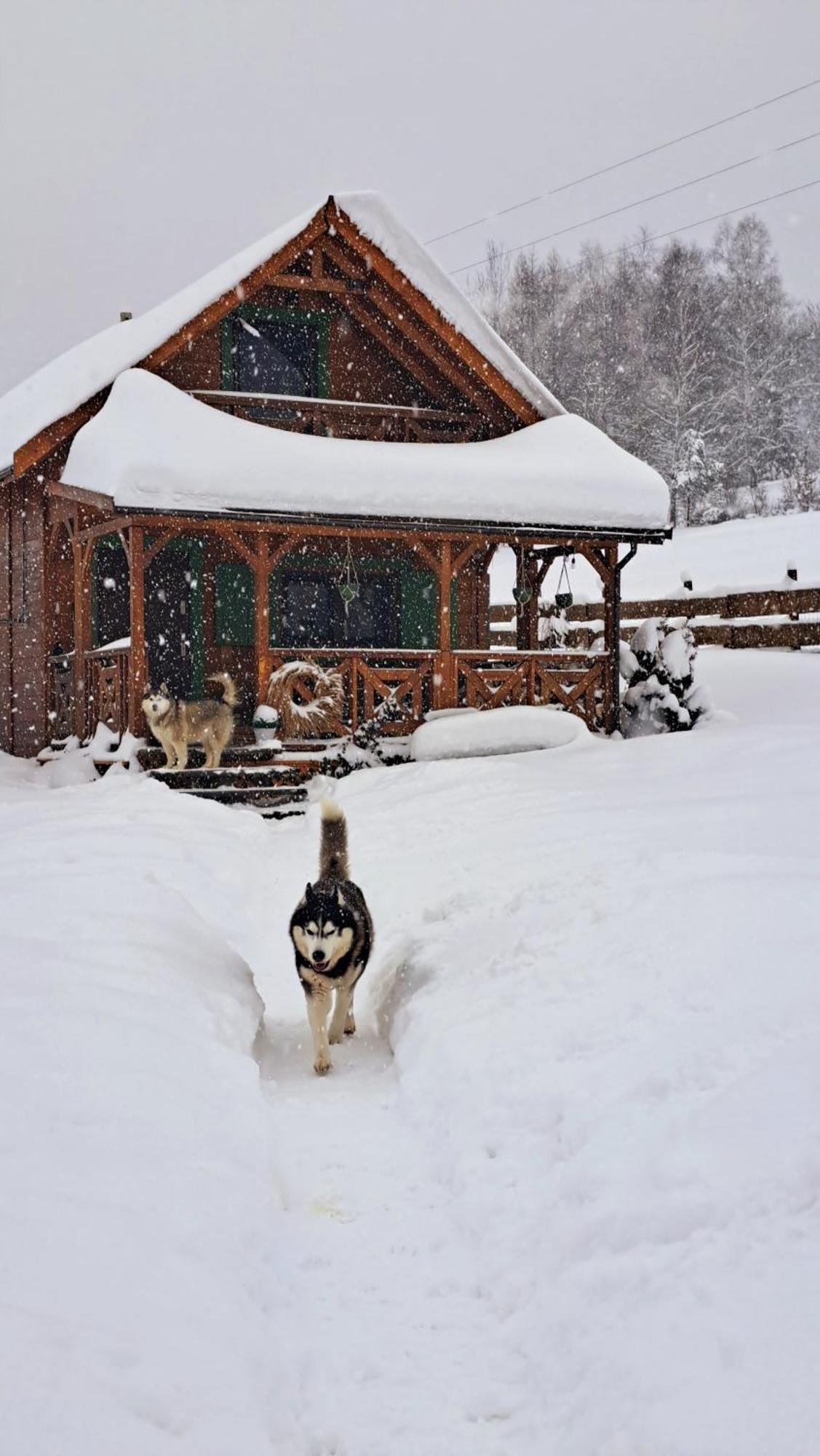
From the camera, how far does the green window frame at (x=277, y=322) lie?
53.8 ft

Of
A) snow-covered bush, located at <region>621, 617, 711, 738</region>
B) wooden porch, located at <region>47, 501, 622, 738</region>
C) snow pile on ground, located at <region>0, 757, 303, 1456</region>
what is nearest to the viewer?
snow pile on ground, located at <region>0, 757, 303, 1456</region>

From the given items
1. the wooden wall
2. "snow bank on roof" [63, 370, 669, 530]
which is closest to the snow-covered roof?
"snow bank on roof" [63, 370, 669, 530]

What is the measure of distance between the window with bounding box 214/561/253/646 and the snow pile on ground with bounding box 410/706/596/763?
3.30 m

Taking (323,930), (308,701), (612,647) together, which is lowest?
(323,930)

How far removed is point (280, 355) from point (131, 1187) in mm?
14870

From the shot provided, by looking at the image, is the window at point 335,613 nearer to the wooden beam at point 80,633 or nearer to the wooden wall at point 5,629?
the wooden beam at point 80,633

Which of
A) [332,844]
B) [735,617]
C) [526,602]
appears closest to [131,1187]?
[332,844]

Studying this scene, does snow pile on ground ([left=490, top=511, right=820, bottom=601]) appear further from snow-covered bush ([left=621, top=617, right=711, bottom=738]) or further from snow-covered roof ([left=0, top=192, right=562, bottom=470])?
snow-covered roof ([left=0, top=192, right=562, bottom=470])

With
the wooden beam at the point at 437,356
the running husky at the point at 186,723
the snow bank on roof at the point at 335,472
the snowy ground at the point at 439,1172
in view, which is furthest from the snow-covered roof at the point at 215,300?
the snowy ground at the point at 439,1172

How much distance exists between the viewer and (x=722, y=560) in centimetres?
3350

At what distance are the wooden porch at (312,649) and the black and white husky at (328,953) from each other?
797 centimetres

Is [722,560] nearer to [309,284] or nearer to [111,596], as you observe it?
[309,284]

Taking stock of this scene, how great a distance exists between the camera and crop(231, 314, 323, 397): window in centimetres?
1675

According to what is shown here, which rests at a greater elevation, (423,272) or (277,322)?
(423,272)
